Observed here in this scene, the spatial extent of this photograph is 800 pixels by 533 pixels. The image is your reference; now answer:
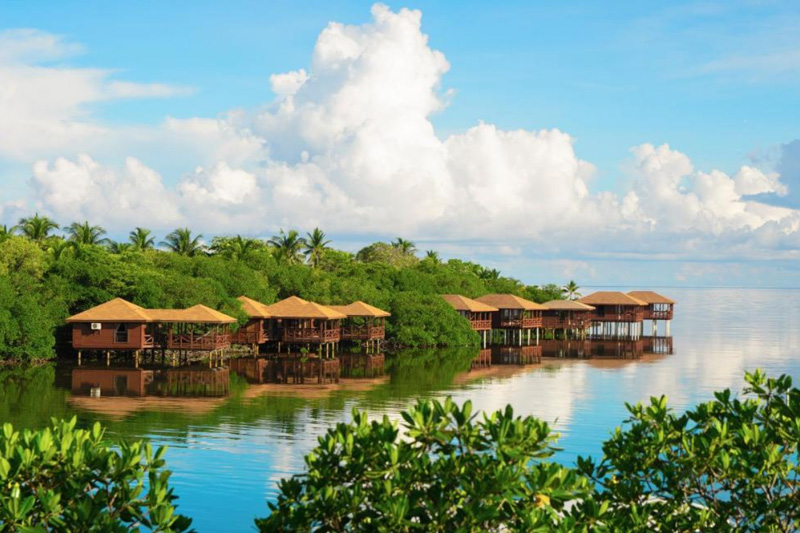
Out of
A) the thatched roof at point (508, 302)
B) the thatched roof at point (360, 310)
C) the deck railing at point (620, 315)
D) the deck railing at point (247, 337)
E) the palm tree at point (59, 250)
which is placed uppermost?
the palm tree at point (59, 250)

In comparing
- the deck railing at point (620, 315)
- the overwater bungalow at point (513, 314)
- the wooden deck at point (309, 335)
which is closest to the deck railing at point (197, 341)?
the wooden deck at point (309, 335)

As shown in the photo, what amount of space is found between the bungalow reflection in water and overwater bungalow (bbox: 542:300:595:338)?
3475cm

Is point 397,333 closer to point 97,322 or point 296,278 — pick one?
point 296,278

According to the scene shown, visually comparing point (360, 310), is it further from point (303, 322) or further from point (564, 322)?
point (564, 322)

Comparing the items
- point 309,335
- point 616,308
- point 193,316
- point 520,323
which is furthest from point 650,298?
point 193,316

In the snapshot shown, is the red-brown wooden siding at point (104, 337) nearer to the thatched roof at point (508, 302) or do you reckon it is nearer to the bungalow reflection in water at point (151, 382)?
the bungalow reflection in water at point (151, 382)

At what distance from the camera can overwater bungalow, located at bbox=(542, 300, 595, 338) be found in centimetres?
7012

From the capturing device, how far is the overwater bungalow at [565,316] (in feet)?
230

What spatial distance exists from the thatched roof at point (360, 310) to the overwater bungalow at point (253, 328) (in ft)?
17.1

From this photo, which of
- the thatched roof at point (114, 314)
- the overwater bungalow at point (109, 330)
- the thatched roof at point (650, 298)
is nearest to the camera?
Answer: the thatched roof at point (114, 314)

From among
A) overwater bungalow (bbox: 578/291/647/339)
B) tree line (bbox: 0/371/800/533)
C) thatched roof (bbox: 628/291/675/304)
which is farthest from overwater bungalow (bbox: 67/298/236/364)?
thatched roof (bbox: 628/291/675/304)

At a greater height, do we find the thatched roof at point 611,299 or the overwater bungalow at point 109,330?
the thatched roof at point 611,299

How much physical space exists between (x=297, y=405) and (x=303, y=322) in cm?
2015

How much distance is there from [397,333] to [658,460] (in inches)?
1947
